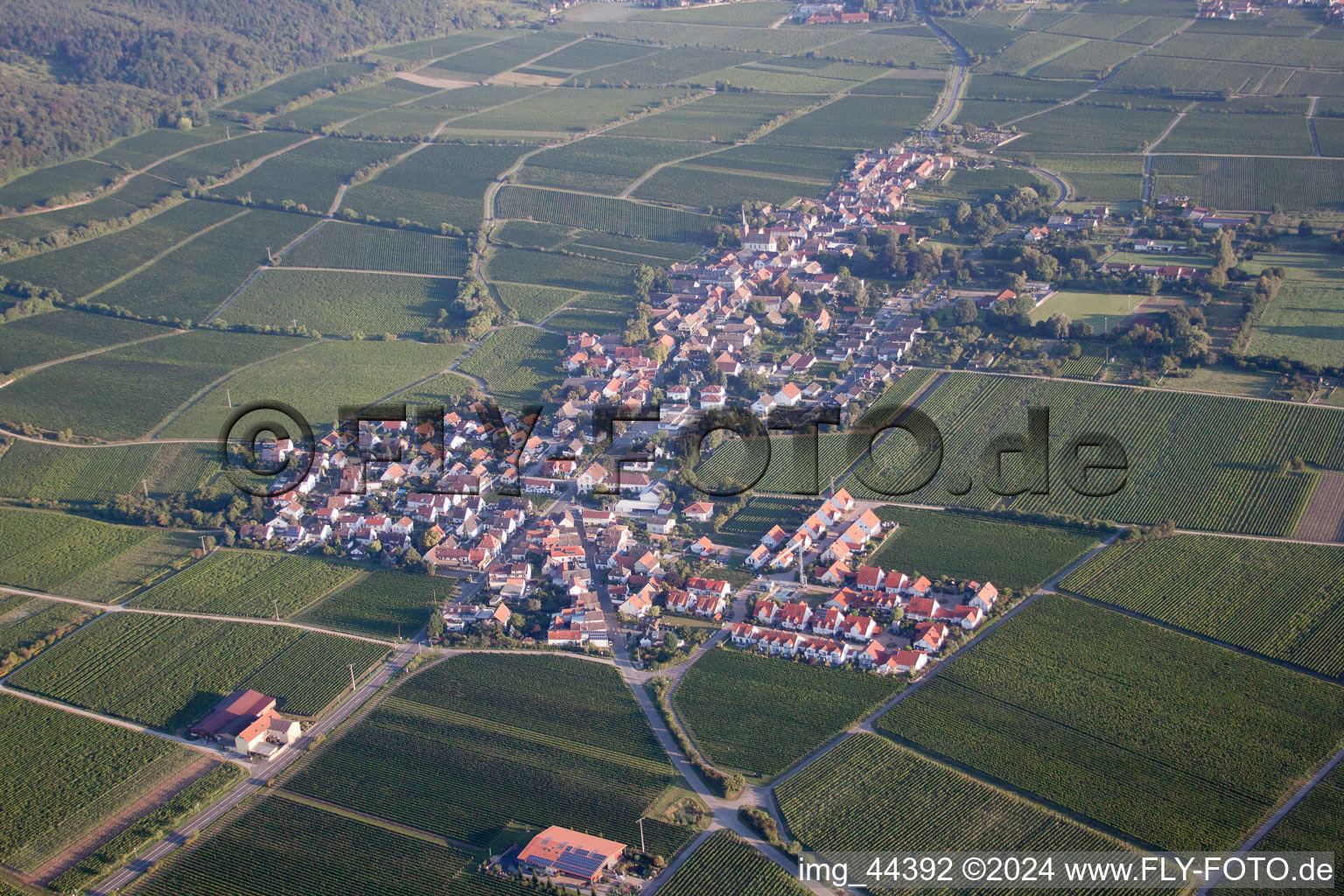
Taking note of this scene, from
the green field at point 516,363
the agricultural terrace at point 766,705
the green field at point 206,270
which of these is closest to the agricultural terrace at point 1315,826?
the agricultural terrace at point 766,705

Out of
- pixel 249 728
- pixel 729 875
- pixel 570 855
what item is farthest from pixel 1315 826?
pixel 249 728

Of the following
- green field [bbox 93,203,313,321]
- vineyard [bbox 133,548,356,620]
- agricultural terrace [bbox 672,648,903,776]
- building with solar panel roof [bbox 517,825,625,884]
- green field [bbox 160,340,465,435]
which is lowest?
building with solar panel roof [bbox 517,825,625,884]

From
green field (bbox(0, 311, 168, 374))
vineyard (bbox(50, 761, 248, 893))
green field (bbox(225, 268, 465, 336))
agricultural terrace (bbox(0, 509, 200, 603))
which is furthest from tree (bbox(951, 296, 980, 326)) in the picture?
green field (bbox(0, 311, 168, 374))

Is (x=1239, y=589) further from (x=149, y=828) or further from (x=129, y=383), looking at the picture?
(x=129, y=383)

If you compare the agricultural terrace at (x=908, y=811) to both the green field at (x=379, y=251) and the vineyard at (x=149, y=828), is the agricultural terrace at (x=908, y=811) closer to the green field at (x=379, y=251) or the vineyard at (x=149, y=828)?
the vineyard at (x=149, y=828)

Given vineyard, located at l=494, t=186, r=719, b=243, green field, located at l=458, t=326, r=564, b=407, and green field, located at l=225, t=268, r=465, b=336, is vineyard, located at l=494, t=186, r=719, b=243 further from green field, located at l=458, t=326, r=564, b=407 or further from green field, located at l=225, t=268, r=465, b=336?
green field, located at l=458, t=326, r=564, b=407

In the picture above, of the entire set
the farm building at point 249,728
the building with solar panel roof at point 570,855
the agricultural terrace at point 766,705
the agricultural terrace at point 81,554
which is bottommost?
the building with solar panel roof at point 570,855
